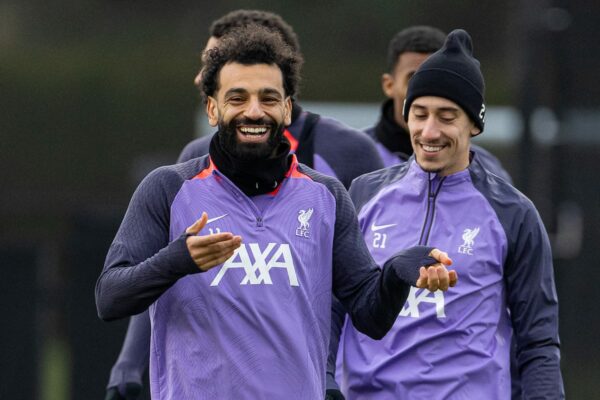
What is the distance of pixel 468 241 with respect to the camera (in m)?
4.93

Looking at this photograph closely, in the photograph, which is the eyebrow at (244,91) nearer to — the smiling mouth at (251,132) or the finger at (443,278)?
the smiling mouth at (251,132)

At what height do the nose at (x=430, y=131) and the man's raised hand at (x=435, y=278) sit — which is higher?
the nose at (x=430, y=131)

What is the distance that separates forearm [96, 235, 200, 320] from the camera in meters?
4.09

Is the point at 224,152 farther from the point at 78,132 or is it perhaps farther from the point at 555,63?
the point at 78,132

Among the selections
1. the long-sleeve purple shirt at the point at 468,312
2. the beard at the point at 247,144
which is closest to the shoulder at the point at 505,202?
the long-sleeve purple shirt at the point at 468,312

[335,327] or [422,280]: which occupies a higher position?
[422,280]

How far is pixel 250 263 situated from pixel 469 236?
0.94 meters

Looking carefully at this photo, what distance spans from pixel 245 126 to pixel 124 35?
11576 mm

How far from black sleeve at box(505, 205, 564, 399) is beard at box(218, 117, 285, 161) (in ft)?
3.15

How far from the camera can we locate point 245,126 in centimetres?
441

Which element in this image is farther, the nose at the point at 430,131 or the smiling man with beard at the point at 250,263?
the nose at the point at 430,131

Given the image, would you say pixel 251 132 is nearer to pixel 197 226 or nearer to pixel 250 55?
pixel 250 55

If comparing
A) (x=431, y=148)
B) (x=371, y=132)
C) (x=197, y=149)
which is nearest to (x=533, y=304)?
(x=431, y=148)

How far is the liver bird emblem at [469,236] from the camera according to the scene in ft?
16.2
